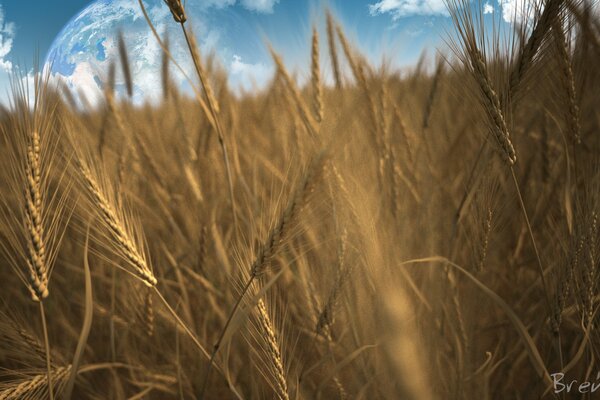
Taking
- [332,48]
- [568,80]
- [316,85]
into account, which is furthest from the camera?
[332,48]

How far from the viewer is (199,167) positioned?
1.47 meters

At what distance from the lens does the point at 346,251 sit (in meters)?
0.66

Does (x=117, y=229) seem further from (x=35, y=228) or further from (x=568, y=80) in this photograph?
(x=568, y=80)

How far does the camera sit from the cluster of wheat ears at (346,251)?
1.84 ft

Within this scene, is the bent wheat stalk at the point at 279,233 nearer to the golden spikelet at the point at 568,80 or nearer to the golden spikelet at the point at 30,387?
the golden spikelet at the point at 30,387

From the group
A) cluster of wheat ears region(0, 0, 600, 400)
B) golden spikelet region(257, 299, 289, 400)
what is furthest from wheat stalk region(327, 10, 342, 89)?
golden spikelet region(257, 299, 289, 400)

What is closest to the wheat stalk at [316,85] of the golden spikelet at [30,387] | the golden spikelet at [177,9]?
the golden spikelet at [177,9]

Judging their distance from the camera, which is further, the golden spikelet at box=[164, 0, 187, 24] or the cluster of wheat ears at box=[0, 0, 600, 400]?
the golden spikelet at box=[164, 0, 187, 24]

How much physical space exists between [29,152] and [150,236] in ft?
3.05

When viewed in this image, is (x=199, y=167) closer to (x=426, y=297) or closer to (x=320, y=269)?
(x=320, y=269)

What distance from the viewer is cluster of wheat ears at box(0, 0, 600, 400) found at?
1.84ft

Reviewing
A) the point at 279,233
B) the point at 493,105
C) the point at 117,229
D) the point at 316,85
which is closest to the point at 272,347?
the point at 279,233

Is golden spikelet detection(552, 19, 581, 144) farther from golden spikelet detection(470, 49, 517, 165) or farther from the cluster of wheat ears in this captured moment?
golden spikelet detection(470, 49, 517, 165)

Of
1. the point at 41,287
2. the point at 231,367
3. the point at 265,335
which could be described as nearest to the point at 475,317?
the point at 265,335
